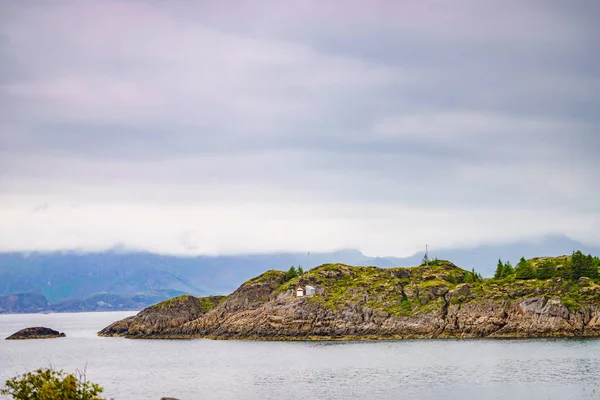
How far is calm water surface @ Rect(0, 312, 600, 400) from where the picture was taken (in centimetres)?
11794

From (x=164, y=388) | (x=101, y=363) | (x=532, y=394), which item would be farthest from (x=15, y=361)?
(x=532, y=394)

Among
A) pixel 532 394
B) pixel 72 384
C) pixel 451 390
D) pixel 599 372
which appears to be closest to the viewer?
pixel 72 384

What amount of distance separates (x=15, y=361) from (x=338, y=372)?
97.3 meters

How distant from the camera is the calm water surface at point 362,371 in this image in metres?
118

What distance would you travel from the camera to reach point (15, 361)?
7643 inches

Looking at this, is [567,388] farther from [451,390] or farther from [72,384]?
[72,384]

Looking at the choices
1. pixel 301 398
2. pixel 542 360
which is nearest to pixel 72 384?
pixel 301 398

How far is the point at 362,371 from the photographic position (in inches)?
5684

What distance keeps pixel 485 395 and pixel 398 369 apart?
3542cm

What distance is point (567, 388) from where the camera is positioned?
11344 cm

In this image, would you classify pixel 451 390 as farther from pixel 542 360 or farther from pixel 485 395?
pixel 542 360

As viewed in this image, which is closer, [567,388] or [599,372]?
[567,388]

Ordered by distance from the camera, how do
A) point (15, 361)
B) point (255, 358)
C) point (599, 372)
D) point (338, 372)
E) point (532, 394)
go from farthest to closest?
point (15, 361), point (255, 358), point (338, 372), point (599, 372), point (532, 394)

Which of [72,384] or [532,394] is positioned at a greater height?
[72,384]
